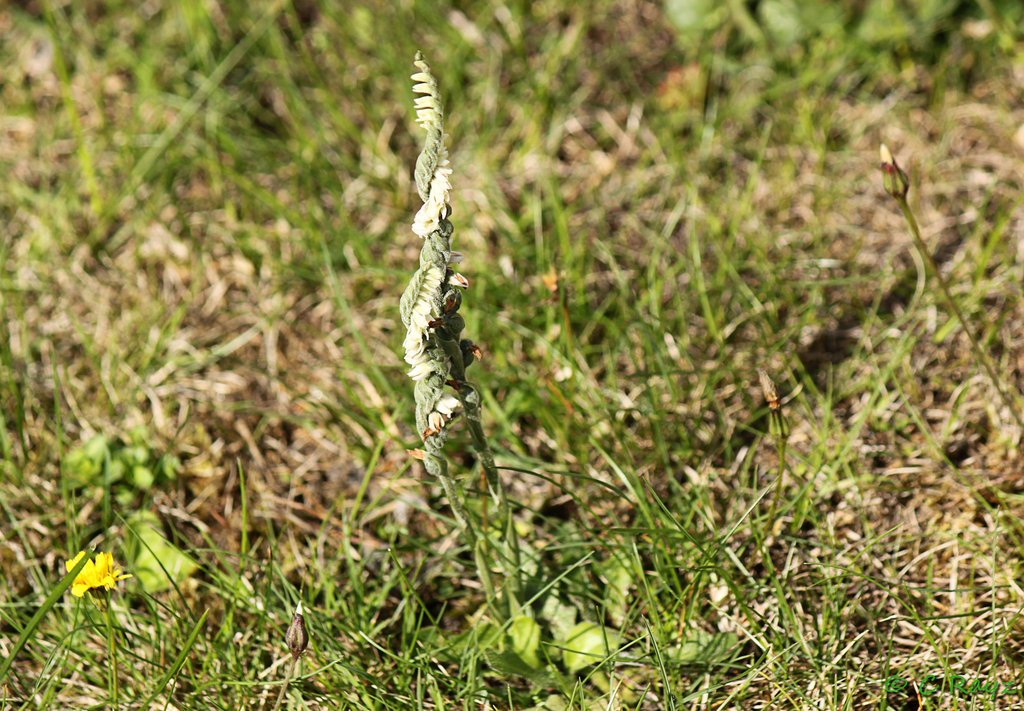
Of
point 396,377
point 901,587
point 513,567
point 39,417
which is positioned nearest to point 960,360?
point 901,587

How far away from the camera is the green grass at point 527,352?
2.35 metres

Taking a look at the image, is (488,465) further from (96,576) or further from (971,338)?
(971,338)

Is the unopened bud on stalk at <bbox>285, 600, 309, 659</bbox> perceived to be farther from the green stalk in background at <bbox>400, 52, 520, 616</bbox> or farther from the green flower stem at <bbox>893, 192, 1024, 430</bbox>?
the green flower stem at <bbox>893, 192, 1024, 430</bbox>

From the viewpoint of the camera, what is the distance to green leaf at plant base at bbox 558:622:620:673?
2309mm

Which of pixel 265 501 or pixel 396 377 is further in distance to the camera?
pixel 396 377

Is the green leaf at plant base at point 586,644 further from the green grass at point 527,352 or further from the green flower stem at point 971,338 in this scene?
the green flower stem at point 971,338

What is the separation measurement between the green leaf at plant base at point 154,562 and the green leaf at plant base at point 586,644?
3.65 ft

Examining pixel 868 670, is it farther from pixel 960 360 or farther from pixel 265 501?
pixel 265 501

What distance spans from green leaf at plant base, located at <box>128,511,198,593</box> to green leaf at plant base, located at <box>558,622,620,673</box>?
111 cm

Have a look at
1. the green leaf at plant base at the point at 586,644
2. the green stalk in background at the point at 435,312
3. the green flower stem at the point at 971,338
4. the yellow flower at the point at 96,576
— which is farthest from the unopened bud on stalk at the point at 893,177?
the yellow flower at the point at 96,576

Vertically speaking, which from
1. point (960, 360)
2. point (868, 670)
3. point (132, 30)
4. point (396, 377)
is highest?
point (132, 30)

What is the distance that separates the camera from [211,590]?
8.55ft

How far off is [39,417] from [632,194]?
90.9 inches

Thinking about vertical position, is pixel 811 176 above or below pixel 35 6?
below
